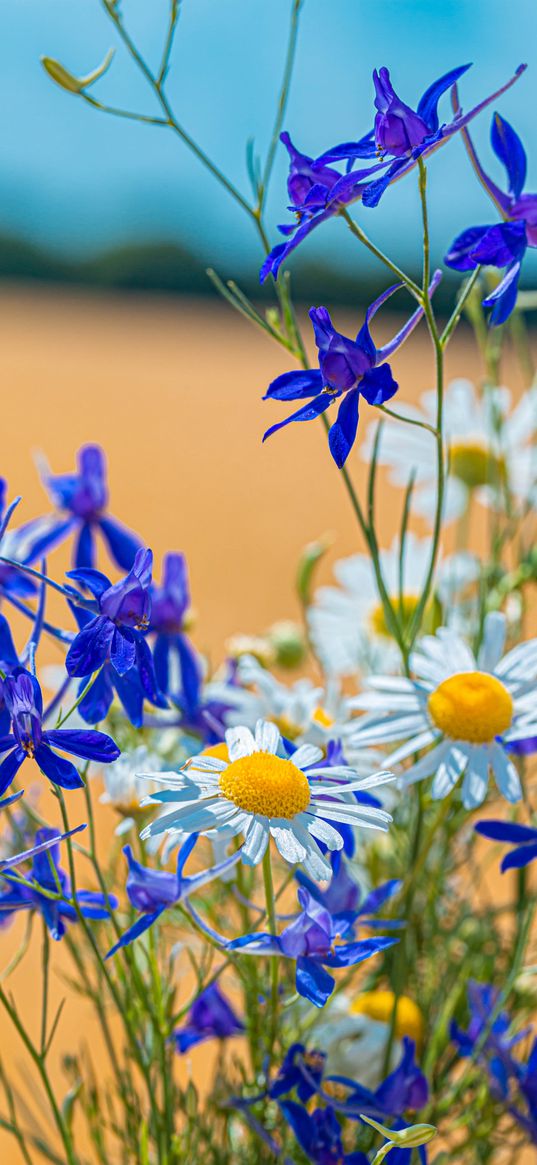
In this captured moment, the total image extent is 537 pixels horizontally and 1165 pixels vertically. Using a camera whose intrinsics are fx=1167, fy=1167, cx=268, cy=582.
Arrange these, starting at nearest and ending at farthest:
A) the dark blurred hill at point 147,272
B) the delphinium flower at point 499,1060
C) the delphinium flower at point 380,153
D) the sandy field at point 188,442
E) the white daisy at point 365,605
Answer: the delphinium flower at point 380,153
the delphinium flower at point 499,1060
the white daisy at point 365,605
the sandy field at point 188,442
the dark blurred hill at point 147,272

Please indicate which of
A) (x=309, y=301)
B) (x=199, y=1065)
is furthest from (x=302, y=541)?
(x=309, y=301)

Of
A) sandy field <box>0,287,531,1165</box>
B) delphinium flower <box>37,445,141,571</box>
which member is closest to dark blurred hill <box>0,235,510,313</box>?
sandy field <box>0,287,531,1165</box>

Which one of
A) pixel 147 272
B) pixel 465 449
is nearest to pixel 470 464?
pixel 465 449

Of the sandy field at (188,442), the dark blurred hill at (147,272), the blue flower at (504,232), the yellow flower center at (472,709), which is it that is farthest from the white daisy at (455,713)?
the dark blurred hill at (147,272)

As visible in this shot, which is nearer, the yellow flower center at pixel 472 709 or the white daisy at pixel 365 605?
the yellow flower center at pixel 472 709

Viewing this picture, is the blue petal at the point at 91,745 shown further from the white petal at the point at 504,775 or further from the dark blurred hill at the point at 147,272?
the dark blurred hill at the point at 147,272

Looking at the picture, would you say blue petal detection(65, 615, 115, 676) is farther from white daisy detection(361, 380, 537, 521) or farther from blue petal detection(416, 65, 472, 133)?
white daisy detection(361, 380, 537, 521)

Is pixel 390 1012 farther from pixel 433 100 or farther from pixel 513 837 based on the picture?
pixel 433 100
